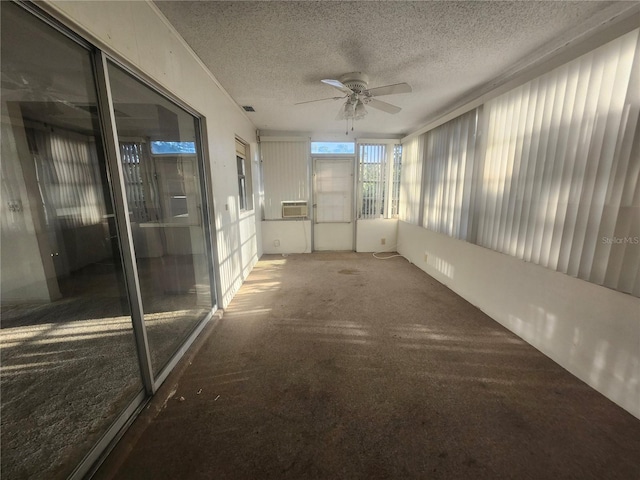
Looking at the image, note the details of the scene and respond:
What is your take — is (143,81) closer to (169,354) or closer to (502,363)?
(169,354)

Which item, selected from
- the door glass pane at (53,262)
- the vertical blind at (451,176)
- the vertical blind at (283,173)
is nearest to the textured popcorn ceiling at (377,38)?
the vertical blind at (451,176)

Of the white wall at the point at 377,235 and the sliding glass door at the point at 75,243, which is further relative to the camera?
the white wall at the point at 377,235

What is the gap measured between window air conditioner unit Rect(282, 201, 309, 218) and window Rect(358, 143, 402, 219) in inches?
48.2

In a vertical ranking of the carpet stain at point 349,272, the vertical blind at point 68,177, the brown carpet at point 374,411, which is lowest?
the brown carpet at point 374,411

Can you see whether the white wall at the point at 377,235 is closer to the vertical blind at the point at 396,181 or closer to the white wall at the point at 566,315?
the vertical blind at the point at 396,181

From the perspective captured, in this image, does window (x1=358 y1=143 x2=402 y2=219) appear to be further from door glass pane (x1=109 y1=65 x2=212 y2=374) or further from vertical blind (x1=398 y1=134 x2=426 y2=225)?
door glass pane (x1=109 y1=65 x2=212 y2=374)

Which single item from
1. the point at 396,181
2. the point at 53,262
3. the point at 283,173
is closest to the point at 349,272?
the point at 396,181

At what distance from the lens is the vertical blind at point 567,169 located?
1536 mm

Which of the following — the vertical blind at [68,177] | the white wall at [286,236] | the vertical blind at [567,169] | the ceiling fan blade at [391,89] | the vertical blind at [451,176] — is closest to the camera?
the vertical blind at [68,177]

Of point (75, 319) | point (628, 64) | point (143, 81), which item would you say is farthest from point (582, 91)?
point (75, 319)

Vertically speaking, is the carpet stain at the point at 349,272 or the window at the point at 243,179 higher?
the window at the point at 243,179

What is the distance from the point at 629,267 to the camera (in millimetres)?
1528

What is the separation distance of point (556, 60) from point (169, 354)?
3.84m

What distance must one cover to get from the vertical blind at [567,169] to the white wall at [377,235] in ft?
7.64
